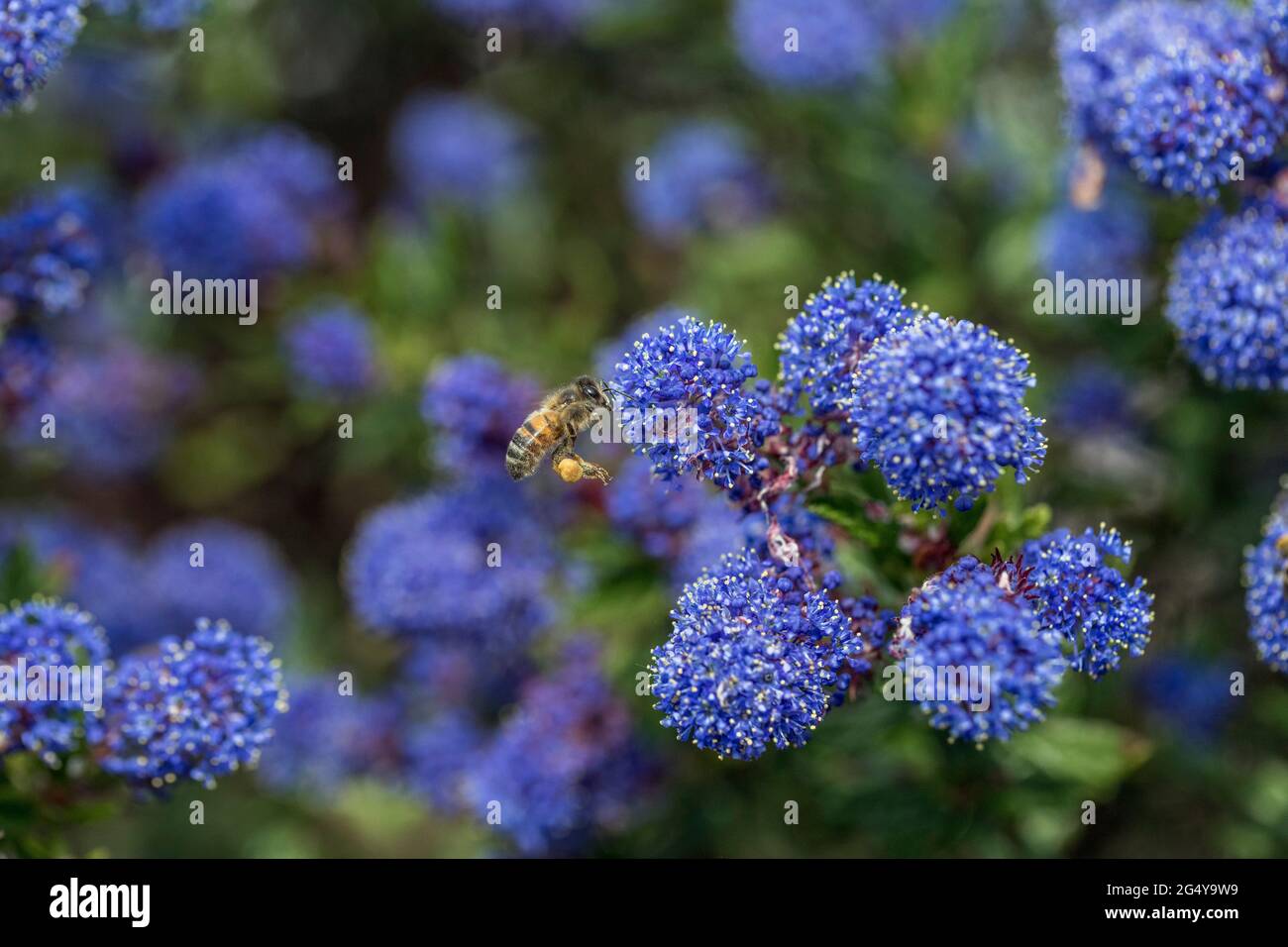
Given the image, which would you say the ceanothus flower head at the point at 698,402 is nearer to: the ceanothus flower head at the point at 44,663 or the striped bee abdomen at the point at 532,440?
the striped bee abdomen at the point at 532,440

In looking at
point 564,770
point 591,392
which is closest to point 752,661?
point 591,392

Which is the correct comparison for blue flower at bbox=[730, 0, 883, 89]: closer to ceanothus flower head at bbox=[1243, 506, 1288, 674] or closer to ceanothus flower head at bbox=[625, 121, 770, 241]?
ceanothus flower head at bbox=[625, 121, 770, 241]

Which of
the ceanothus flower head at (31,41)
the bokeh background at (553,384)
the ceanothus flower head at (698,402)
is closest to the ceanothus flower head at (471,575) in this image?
the bokeh background at (553,384)

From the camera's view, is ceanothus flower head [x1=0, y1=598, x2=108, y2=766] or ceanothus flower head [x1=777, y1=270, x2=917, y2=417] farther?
ceanothus flower head [x1=0, y1=598, x2=108, y2=766]

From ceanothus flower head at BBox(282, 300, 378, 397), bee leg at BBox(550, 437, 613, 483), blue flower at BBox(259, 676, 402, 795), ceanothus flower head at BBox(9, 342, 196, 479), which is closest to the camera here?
bee leg at BBox(550, 437, 613, 483)

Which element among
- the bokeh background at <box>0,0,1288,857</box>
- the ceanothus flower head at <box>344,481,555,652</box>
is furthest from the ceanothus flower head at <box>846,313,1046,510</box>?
the ceanothus flower head at <box>344,481,555,652</box>

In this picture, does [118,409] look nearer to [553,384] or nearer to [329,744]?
[329,744]
